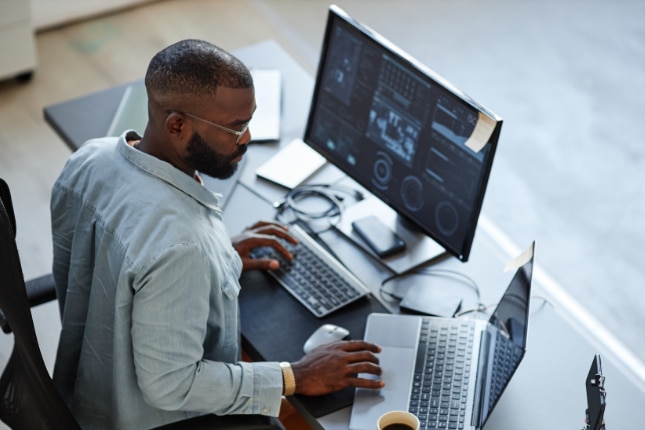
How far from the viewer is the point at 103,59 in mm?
4512

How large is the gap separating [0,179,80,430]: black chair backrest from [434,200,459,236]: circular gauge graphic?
3.10 feet

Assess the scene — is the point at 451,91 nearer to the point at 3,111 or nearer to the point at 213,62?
the point at 213,62

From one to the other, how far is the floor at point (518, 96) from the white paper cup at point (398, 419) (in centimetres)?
165

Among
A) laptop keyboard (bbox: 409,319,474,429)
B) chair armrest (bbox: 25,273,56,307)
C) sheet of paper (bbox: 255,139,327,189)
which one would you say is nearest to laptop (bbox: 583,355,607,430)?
laptop keyboard (bbox: 409,319,474,429)

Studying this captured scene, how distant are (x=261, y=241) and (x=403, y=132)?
0.43 m

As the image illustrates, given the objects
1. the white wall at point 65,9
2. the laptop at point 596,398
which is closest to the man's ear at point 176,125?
the laptop at point 596,398

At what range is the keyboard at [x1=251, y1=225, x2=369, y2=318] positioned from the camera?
2324 mm

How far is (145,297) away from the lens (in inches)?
74.6

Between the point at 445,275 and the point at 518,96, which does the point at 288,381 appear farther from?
the point at 518,96

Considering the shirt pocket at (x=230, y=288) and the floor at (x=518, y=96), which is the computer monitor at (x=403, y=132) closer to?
the shirt pocket at (x=230, y=288)

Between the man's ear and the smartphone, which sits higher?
the man's ear

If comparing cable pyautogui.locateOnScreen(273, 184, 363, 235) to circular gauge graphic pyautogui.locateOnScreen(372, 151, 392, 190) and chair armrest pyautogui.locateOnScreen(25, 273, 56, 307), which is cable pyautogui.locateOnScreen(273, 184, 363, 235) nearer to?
circular gauge graphic pyautogui.locateOnScreen(372, 151, 392, 190)

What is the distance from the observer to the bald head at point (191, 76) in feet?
6.47

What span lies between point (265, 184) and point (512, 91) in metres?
2.19
